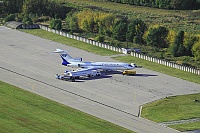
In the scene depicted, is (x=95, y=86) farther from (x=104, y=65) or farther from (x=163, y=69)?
(x=163, y=69)

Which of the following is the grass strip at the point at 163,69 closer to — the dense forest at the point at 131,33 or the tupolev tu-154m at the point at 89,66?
the tupolev tu-154m at the point at 89,66

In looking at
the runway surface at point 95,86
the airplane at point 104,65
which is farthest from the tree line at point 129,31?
the airplane at point 104,65

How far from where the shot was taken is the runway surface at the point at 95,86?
360ft

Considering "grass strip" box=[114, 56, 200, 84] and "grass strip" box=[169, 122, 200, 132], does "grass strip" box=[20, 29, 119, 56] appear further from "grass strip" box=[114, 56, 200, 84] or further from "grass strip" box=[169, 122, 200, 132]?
"grass strip" box=[169, 122, 200, 132]

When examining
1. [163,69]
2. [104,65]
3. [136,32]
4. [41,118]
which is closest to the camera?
[41,118]

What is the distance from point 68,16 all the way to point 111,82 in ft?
229

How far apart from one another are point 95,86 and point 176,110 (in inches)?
837

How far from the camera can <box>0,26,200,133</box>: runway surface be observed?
110 m

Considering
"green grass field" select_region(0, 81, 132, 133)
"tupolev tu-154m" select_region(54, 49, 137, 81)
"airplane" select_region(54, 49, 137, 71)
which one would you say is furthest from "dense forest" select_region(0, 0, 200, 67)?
"green grass field" select_region(0, 81, 132, 133)

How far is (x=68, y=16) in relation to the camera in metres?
197

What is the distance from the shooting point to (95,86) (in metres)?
127

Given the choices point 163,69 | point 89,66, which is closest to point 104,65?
point 89,66

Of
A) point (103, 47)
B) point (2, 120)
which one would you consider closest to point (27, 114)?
point (2, 120)

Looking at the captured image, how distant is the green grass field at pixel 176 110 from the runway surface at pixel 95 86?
2.00 metres
